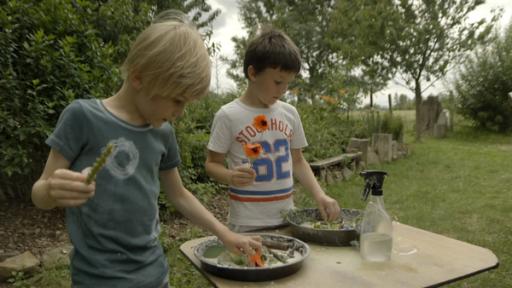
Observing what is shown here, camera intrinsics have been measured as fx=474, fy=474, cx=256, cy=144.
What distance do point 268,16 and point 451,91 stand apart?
1116cm

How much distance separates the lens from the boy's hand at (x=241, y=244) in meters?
1.31

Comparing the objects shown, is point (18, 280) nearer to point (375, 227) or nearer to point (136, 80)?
point (136, 80)

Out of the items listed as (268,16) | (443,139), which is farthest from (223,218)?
(268,16)

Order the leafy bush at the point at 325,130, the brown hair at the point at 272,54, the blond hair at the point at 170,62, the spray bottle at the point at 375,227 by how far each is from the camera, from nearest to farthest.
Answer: the blond hair at the point at 170,62, the spray bottle at the point at 375,227, the brown hair at the point at 272,54, the leafy bush at the point at 325,130

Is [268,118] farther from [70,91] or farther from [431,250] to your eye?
[70,91]

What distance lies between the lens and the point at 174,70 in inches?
46.9

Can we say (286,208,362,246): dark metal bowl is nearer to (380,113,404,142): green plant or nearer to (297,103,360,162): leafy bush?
(297,103,360,162): leafy bush

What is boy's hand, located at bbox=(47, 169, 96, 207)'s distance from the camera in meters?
0.93

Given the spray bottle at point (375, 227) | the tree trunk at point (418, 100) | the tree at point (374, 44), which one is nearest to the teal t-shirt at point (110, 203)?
the spray bottle at point (375, 227)

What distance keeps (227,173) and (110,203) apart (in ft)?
1.73

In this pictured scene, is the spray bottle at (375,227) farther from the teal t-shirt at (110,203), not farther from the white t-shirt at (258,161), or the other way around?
the teal t-shirt at (110,203)

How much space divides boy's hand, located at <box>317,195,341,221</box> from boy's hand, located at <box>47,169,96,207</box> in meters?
1.02

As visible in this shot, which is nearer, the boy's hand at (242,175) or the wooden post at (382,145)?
the boy's hand at (242,175)

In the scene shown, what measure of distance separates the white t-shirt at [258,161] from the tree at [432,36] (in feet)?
32.9
